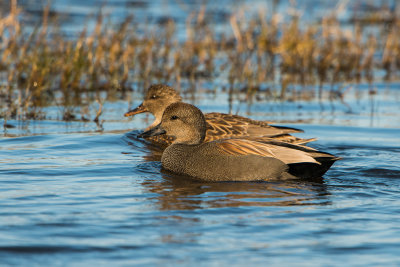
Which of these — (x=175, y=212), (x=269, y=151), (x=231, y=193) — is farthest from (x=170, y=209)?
(x=269, y=151)

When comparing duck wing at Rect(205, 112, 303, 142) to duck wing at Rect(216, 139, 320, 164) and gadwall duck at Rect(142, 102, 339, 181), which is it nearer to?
gadwall duck at Rect(142, 102, 339, 181)

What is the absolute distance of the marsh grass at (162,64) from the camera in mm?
11258

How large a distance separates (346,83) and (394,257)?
8875 mm

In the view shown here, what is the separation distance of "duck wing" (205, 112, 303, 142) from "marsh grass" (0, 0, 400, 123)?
84.6 inches

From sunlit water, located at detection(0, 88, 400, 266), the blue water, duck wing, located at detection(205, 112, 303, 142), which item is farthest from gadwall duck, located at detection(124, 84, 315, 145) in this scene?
the blue water

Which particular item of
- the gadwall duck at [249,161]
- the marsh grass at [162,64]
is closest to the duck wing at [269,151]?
the gadwall duck at [249,161]

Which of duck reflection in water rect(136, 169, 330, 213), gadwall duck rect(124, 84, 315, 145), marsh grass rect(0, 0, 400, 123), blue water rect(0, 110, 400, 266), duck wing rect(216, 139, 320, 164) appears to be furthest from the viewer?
marsh grass rect(0, 0, 400, 123)

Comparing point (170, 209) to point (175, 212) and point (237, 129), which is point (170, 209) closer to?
point (175, 212)

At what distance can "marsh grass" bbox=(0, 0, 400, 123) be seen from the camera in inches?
443

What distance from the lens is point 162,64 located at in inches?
536

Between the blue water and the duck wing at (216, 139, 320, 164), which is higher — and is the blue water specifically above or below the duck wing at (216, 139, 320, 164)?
below

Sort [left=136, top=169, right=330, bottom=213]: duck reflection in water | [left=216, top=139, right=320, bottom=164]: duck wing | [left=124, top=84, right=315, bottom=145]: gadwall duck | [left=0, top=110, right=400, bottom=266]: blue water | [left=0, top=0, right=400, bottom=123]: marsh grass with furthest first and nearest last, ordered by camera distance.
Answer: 1. [left=0, top=0, right=400, bottom=123]: marsh grass
2. [left=124, top=84, right=315, bottom=145]: gadwall duck
3. [left=216, top=139, right=320, bottom=164]: duck wing
4. [left=136, top=169, right=330, bottom=213]: duck reflection in water
5. [left=0, top=110, right=400, bottom=266]: blue water

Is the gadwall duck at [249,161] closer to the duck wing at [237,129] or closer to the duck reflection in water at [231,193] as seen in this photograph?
the duck reflection in water at [231,193]

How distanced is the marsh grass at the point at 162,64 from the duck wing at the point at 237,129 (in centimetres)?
215
